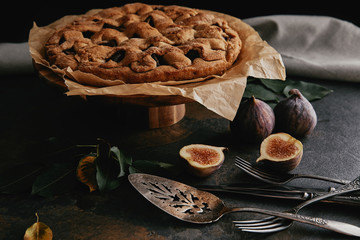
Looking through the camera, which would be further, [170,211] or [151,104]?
[151,104]

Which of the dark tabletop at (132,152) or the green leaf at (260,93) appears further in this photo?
the green leaf at (260,93)

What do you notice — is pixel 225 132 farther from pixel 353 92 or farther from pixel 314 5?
pixel 314 5

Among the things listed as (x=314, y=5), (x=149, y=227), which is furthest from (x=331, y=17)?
(x=149, y=227)

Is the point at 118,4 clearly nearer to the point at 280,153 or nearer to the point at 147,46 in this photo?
the point at 147,46

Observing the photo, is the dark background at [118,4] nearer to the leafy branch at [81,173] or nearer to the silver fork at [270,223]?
the leafy branch at [81,173]

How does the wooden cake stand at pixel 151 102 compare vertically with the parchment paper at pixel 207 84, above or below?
below

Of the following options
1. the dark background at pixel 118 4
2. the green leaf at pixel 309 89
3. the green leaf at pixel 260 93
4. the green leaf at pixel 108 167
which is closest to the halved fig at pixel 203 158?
the green leaf at pixel 108 167

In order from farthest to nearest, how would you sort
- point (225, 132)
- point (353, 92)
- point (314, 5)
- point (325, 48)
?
point (314, 5), point (325, 48), point (353, 92), point (225, 132)

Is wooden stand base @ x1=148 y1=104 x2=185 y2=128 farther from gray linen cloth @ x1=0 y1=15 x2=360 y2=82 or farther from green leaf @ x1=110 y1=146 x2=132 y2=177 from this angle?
gray linen cloth @ x1=0 y1=15 x2=360 y2=82
